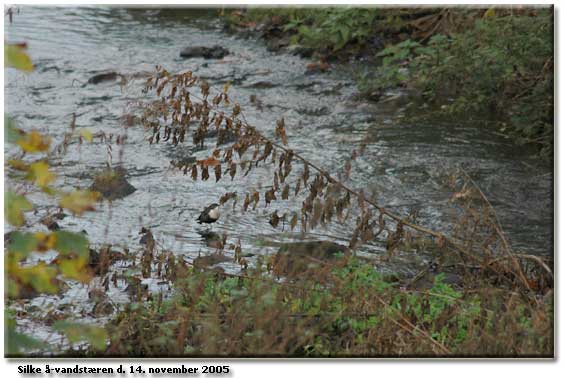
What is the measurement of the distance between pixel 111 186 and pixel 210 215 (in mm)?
732

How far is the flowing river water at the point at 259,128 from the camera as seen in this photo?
5.19 meters

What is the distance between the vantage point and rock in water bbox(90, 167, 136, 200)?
18.4 feet

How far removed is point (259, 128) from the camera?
6938mm

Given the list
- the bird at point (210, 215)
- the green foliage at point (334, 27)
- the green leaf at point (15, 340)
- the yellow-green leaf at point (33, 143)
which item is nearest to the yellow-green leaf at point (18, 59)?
the yellow-green leaf at point (33, 143)

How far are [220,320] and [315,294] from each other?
41 centimetres

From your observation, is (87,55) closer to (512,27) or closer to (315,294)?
(512,27)

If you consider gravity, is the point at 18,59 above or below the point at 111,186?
above

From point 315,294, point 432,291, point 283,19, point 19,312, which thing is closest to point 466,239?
point 432,291

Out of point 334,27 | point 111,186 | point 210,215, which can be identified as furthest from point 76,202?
point 334,27

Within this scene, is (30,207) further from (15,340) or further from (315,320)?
(315,320)

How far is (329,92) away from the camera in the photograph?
7.97m

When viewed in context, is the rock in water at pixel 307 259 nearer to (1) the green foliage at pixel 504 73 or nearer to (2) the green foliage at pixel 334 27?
(1) the green foliage at pixel 504 73

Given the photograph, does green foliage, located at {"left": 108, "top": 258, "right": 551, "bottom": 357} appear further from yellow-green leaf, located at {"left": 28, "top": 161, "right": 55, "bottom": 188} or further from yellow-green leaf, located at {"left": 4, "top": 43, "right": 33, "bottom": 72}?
yellow-green leaf, located at {"left": 4, "top": 43, "right": 33, "bottom": 72}

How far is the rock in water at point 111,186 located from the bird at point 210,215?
61 cm
